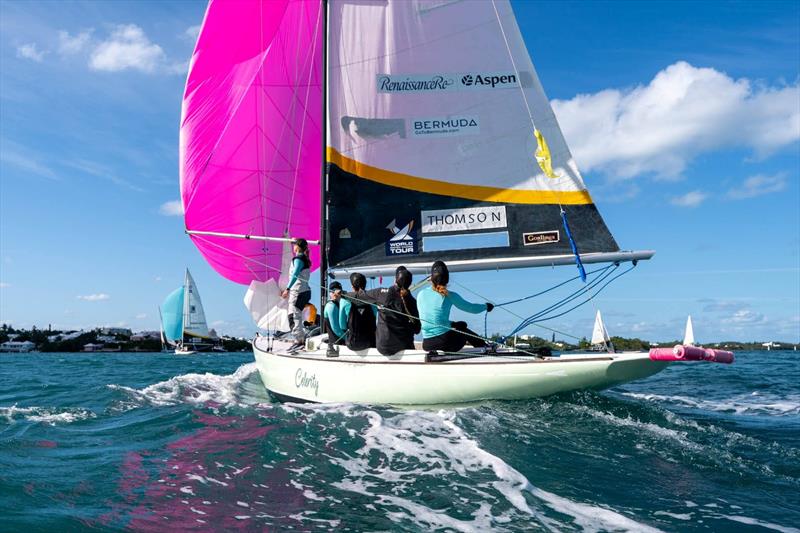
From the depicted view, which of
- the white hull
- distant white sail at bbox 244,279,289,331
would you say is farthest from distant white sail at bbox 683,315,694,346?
distant white sail at bbox 244,279,289,331

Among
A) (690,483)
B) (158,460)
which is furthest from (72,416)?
(690,483)

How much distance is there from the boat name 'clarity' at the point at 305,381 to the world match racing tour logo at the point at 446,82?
4798 millimetres

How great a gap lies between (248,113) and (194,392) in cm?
570

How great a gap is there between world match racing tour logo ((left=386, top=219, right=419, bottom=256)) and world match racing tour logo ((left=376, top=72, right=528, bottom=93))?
225 cm

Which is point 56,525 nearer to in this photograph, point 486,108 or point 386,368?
point 386,368

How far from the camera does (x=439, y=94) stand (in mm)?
9383

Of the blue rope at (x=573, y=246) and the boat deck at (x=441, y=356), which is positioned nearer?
the boat deck at (x=441, y=356)

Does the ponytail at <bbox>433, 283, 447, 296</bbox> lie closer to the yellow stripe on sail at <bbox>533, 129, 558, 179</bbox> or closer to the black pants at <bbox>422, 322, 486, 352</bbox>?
the black pants at <bbox>422, 322, 486, 352</bbox>

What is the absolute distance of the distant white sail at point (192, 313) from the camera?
48.0m

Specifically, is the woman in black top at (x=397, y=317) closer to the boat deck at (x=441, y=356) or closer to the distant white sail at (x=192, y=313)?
the boat deck at (x=441, y=356)

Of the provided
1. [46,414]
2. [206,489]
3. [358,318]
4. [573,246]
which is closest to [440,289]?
[358,318]

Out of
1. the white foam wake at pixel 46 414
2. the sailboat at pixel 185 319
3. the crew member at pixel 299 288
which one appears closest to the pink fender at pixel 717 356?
the crew member at pixel 299 288

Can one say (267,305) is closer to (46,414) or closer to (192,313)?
(46,414)

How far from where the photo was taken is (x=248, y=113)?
38.9 feet
